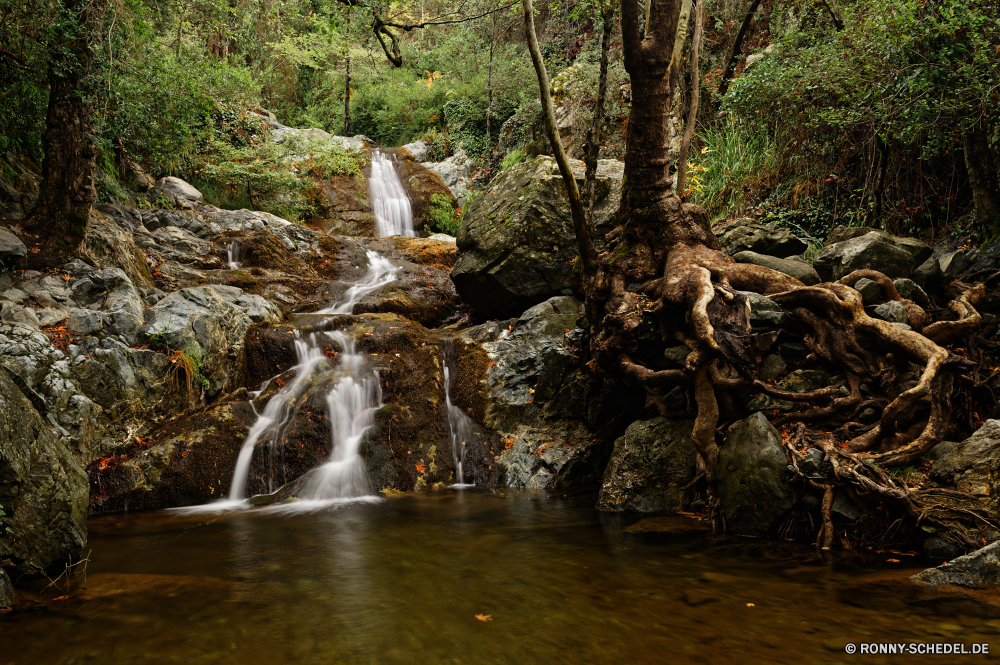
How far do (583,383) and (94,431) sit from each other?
6.23 m

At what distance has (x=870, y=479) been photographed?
14.1 feet

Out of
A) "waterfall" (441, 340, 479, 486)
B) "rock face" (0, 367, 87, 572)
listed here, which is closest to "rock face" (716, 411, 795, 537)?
"waterfall" (441, 340, 479, 486)

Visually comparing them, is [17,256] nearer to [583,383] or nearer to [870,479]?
[583,383]

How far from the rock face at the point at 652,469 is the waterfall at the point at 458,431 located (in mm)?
2179

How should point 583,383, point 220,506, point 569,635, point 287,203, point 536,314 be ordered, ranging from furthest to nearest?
point 287,203 → point 536,314 → point 583,383 → point 220,506 → point 569,635

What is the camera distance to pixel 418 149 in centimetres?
2269

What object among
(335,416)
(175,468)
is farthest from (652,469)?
(175,468)

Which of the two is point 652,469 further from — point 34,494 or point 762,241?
point 34,494

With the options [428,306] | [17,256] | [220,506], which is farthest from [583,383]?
[17,256]

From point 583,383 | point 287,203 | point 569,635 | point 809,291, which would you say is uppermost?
point 287,203

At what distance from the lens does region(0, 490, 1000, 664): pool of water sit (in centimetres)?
304

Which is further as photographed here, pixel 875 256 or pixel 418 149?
pixel 418 149

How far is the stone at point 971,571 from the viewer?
3453 millimetres

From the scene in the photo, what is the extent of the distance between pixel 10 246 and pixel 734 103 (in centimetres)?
1121
